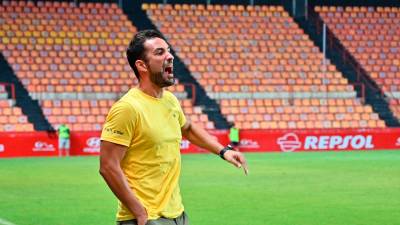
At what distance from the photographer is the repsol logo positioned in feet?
130

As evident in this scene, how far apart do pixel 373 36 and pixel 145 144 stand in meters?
43.5

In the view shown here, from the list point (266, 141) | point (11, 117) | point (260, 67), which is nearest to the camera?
point (11, 117)

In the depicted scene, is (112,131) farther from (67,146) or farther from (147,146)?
(67,146)

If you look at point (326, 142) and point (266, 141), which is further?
point (326, 142)

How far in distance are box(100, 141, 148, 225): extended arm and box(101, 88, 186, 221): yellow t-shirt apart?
6cm

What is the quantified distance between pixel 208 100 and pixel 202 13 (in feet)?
20.0

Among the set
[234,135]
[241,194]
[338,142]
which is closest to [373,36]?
[338,142]

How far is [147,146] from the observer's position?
5.72 metres

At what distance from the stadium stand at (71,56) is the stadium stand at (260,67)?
7.27 ft

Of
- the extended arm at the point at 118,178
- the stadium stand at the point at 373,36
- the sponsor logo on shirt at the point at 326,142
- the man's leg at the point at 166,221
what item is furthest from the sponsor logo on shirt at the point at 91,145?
the extended arm at the point at 118,178

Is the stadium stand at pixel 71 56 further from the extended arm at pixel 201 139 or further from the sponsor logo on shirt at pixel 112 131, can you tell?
the sponsor logo on shirt at pixel 112 131

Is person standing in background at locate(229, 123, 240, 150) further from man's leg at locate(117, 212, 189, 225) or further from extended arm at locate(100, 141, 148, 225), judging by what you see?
extended arm at locate(100, 141, 148, 225)

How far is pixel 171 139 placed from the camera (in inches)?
230

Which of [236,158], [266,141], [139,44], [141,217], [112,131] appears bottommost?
[266,141]
